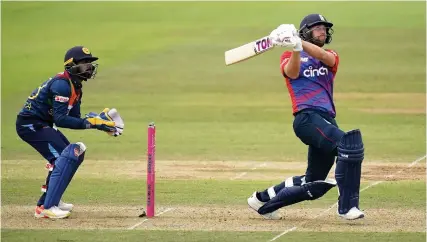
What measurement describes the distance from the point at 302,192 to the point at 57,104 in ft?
Answer: 8.31

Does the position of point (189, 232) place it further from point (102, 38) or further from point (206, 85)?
point (102, 38)

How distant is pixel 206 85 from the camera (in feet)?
89.2

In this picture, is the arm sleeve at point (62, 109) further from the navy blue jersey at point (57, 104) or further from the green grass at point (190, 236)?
the green grass at point (190, 236)

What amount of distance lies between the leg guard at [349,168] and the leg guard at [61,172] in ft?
8.50

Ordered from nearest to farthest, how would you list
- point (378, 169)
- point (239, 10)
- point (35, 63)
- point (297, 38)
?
point (297, 38) < point (378, 169) < point (35, 63) < point (239, 10)

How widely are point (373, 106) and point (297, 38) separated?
13.8 metres

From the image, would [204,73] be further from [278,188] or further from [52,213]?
[52,213]

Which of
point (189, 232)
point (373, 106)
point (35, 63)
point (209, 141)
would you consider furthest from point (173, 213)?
point (35, 63)

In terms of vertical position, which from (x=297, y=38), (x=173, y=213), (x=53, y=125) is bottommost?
(x=173, y=213)

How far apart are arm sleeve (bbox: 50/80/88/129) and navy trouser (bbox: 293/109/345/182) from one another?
213cm

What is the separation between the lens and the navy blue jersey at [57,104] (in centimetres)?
1086

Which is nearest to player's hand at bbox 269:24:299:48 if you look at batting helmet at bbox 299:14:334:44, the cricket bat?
the cricket bat

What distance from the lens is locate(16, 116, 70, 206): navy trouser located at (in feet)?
36.7

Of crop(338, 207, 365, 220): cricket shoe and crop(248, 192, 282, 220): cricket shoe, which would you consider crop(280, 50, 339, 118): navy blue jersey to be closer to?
crop(338, 207, 365, 220): cricket shoe
